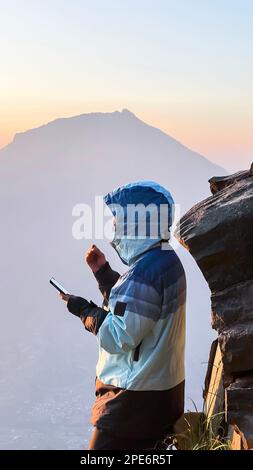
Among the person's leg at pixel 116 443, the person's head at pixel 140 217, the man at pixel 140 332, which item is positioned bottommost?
the person's leg at pixel 116 443

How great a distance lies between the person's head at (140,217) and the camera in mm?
5516

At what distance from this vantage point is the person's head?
552cm

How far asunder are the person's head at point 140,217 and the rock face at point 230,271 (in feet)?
1.99

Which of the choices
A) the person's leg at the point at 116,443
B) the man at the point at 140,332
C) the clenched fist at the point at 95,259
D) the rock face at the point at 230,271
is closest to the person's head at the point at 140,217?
the man at the point at 140,332

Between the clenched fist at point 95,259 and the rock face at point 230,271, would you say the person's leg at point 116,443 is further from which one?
the clenched fist at point 95,259

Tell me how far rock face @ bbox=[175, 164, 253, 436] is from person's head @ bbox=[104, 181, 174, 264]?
0.61 meters

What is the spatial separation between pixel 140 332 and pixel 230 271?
1122mm

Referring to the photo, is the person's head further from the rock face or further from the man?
the rock face

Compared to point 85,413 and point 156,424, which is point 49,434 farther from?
point 156,424

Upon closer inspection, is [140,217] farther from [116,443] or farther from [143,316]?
[116,443]

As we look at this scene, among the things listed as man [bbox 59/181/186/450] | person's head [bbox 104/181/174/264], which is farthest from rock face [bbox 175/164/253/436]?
person's head [bbox 104/181/174/264]

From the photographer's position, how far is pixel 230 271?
606cm

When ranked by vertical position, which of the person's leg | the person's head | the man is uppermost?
the person's head
